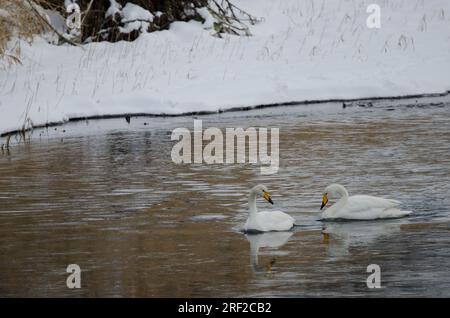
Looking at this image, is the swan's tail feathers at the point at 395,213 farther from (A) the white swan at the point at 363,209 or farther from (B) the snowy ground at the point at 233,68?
(B) the snowy ground at the point at 233,68

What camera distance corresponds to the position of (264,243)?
569 inches

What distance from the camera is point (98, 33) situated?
32781mm

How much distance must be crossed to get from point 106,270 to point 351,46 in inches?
909

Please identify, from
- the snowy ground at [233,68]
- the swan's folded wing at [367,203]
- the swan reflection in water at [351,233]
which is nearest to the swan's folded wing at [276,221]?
the swan reflection in water at [351,233]

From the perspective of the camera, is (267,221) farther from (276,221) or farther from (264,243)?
(264,243)

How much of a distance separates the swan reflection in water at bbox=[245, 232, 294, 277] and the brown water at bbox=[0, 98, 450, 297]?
2 centimetres

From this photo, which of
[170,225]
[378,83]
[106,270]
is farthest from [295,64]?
[106,270]

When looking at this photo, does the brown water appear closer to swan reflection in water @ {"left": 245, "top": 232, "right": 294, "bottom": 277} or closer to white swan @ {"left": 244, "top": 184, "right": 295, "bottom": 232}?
swan reflection in water @ {"left": 245, "top": 232, "right": 294, "bottom": 277}

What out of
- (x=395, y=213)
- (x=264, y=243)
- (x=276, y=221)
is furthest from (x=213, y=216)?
(x=395, y=213)

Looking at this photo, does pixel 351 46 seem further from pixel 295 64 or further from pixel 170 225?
pixel 170 225

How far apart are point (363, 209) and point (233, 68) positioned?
16441mm

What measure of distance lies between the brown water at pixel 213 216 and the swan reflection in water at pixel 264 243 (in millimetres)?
24

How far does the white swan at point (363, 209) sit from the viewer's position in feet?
51.1

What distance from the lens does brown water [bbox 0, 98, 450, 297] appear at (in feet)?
40.8
